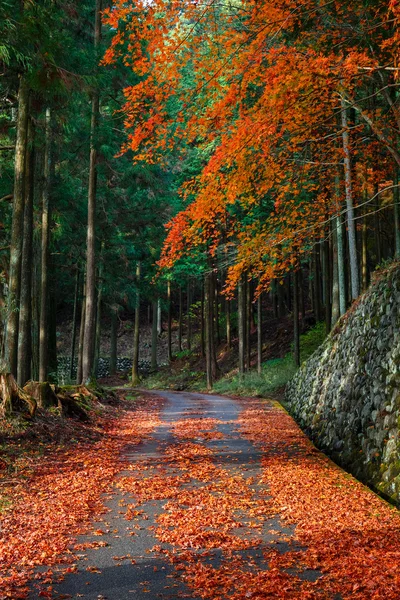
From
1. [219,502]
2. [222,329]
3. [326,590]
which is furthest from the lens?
[222,329]

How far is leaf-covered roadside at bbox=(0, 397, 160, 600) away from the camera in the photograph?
14.4ft

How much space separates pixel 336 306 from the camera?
16125mm

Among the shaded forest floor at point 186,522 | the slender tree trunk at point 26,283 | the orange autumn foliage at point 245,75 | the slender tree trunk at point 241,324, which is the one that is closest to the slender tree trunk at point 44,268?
the slender tree trunk at point 26,283

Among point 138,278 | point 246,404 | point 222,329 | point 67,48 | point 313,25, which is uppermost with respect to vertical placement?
point 67,48

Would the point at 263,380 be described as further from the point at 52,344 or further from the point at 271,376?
the point at 52,344

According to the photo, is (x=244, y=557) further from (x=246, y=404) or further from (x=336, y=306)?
(x=246, y=404)

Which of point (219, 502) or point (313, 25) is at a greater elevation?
point (313, 25)

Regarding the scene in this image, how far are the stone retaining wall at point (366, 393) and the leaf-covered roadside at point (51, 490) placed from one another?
3523 mm

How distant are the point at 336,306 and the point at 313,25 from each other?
8.14m

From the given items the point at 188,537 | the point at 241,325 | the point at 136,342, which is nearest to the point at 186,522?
the point at 188,537

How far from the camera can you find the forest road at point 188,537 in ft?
12.8

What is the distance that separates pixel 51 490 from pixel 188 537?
2312 mm

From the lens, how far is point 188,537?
493 cm

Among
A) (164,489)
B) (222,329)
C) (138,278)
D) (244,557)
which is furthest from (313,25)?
(222,329)
